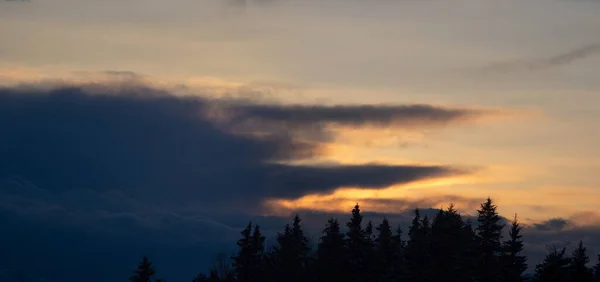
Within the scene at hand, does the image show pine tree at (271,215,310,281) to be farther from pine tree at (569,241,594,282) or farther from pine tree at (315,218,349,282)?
pine tree at (569,241,594,282)

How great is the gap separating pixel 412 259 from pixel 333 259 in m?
9.34

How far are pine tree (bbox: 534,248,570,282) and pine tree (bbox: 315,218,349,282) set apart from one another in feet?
69.0

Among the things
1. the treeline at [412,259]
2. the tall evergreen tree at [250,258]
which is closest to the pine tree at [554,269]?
the treeline at [412,259]

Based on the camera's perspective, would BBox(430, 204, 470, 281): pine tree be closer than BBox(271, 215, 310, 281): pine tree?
Yes

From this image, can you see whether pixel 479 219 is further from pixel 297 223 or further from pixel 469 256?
pixel 297 223

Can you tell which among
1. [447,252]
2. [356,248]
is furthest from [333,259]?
[447,252]

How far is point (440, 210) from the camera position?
104 metres

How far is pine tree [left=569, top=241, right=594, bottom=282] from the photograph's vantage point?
304 feet

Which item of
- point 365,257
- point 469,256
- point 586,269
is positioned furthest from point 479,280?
point 365,257

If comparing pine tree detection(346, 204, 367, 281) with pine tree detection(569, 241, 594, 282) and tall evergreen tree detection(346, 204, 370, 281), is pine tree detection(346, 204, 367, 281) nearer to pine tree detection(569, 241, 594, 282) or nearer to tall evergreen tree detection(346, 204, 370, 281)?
tall evergreen tree detection(346, 204, 370, 281)

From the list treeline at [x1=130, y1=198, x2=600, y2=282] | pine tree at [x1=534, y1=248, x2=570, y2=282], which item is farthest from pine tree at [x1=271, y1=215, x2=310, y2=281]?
pine tree at [x1=534, y1=248, x2=570, y2=282]

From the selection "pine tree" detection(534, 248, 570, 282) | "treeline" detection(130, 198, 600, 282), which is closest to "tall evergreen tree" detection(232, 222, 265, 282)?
"treeline" detection(130, 198, 600, 282)

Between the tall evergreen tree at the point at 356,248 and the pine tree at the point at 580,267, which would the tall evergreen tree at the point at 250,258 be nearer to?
the tall evergreen tree at the point at 356,248

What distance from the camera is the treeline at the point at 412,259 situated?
97688 mm
